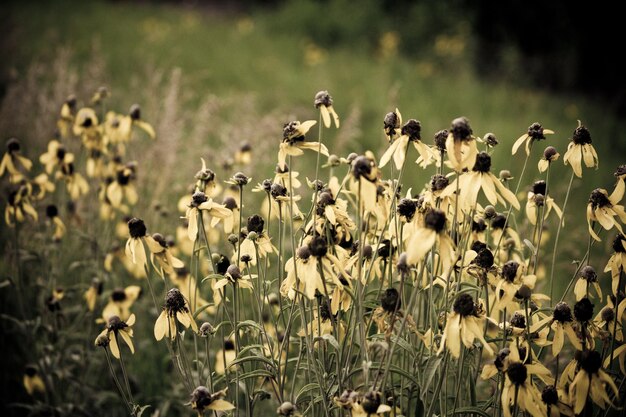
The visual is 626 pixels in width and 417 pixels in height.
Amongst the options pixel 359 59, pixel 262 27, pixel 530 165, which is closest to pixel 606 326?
pixel 530 165

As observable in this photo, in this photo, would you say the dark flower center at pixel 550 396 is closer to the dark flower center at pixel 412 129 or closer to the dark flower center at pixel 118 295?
the dark flower center at pixel 412 129

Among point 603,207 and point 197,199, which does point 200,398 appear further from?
point 603,207

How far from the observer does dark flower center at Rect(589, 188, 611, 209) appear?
1.30 meters

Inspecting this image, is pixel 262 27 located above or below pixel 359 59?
above

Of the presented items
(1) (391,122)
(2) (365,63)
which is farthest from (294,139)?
(2) (365,63)

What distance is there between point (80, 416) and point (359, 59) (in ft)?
15.4

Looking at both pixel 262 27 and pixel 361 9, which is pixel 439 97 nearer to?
pixel 361 9

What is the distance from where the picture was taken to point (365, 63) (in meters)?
5.69

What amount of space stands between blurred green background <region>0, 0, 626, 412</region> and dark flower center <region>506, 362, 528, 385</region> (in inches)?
81.2

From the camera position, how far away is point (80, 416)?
1.89 metres

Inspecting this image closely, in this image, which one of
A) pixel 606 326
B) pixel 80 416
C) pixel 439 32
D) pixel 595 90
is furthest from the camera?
pixel 439 32

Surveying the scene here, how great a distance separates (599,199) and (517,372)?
0.46 m

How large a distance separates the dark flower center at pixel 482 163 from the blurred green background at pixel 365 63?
75.1 inches

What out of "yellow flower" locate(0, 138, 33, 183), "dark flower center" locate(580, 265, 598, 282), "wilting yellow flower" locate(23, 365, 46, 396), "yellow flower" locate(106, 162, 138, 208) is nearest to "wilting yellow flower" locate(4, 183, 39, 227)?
"yellow flower" locate(0, 138, 33, 183)
